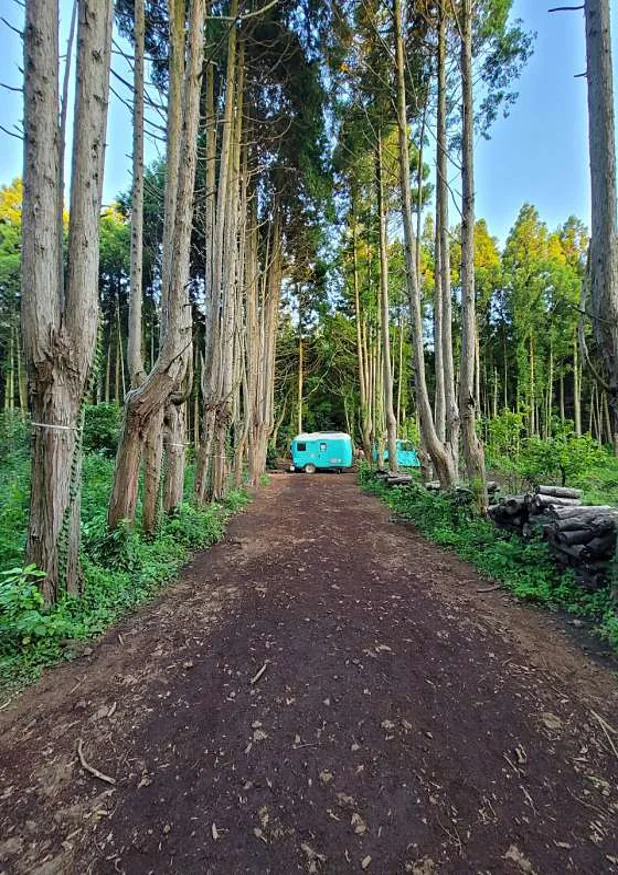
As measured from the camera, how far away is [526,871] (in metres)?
1.22

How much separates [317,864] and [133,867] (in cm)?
62

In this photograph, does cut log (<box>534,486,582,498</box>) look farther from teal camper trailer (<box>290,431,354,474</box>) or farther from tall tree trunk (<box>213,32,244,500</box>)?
teal camper trailer (<box>290,431,354,474</box>)

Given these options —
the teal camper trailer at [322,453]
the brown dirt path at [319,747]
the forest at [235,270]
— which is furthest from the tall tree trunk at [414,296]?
the teal camper trailer at [322,453]

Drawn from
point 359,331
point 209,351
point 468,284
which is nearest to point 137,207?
point 209,351

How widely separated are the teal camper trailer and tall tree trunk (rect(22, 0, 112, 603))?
16.2 meters

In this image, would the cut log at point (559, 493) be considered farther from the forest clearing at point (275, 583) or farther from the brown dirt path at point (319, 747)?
the brown dirt path at point (319, 747)

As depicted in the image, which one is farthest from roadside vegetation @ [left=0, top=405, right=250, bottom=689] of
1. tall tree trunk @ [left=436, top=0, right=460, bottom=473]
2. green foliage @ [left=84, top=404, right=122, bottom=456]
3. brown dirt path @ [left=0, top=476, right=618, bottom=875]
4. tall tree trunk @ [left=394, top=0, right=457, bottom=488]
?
tall tree trunk @ [left=436, top=0, right=460, bottom=473]

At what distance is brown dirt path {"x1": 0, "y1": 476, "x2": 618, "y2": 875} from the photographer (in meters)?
1.30

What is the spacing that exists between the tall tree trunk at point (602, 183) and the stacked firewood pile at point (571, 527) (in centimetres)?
115

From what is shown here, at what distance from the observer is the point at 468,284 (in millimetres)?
5617

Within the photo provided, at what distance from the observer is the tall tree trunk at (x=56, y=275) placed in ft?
8.51

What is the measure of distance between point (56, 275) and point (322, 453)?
16.5 metres

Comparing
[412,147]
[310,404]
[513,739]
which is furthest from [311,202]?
[310,404]

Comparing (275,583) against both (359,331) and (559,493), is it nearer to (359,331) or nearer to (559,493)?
(559,493)
